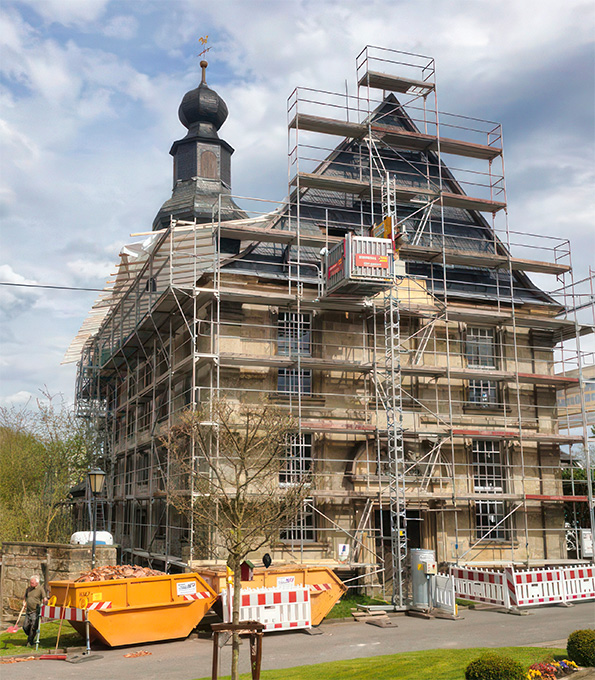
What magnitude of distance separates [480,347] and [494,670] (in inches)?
748

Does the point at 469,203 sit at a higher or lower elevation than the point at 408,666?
higher

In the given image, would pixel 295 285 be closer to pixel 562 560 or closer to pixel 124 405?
pixel 124 405

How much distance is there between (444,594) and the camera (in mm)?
20484

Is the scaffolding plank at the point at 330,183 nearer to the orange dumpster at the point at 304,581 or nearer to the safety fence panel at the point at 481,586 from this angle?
the safety fence panel at the point at 481,586

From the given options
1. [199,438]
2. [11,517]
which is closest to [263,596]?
[199,438]

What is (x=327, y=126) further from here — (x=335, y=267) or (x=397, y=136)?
(x=335, y=267)

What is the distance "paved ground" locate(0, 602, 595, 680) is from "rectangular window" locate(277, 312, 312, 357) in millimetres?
9318

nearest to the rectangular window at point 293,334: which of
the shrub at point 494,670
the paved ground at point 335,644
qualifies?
the paved ground at point 335,644

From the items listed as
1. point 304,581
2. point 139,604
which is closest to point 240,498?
point 139,604

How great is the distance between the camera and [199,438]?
52.4 ft

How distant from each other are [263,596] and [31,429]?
22046 millimetres

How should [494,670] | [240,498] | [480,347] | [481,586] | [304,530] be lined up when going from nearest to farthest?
1. [494,670]
2. [240,498]
3. [481,586]
4. [304,530]
5. [480,347]

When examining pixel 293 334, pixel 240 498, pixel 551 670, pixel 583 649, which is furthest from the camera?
pixel 293 334

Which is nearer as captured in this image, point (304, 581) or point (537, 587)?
point (304, 581)
